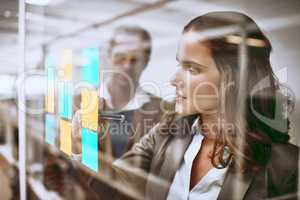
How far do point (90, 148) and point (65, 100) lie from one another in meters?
0.40

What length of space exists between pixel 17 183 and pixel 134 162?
5.44 feet

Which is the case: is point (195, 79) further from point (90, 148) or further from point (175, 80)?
point (90, 148)

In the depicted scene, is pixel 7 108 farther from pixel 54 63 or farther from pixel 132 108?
pixel 132 108

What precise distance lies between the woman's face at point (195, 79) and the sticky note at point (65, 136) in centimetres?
93

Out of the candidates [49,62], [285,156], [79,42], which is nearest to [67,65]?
[79,42]

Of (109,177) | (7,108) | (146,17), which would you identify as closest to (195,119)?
(146,17)

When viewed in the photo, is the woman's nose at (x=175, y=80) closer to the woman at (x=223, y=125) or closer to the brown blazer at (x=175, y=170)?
the woman at (x=223, y=125)

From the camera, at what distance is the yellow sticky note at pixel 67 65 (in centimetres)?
182

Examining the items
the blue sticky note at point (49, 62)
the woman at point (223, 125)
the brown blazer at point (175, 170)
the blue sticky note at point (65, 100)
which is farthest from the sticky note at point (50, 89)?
the woman at point (223, 125)

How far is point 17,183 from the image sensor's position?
2602 millimetres

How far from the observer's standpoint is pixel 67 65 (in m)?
1.84

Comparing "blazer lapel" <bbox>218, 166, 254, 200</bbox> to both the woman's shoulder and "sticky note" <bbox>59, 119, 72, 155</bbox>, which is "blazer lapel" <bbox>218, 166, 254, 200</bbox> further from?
"sticky note" <bbox>59, 119, 72, 155</bbox>

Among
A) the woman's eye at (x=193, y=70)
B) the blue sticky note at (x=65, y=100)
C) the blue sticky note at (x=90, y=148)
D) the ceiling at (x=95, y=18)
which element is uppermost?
the ceiling at (x=95, y=18)

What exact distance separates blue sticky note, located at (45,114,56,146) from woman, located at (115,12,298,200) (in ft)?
3.61
